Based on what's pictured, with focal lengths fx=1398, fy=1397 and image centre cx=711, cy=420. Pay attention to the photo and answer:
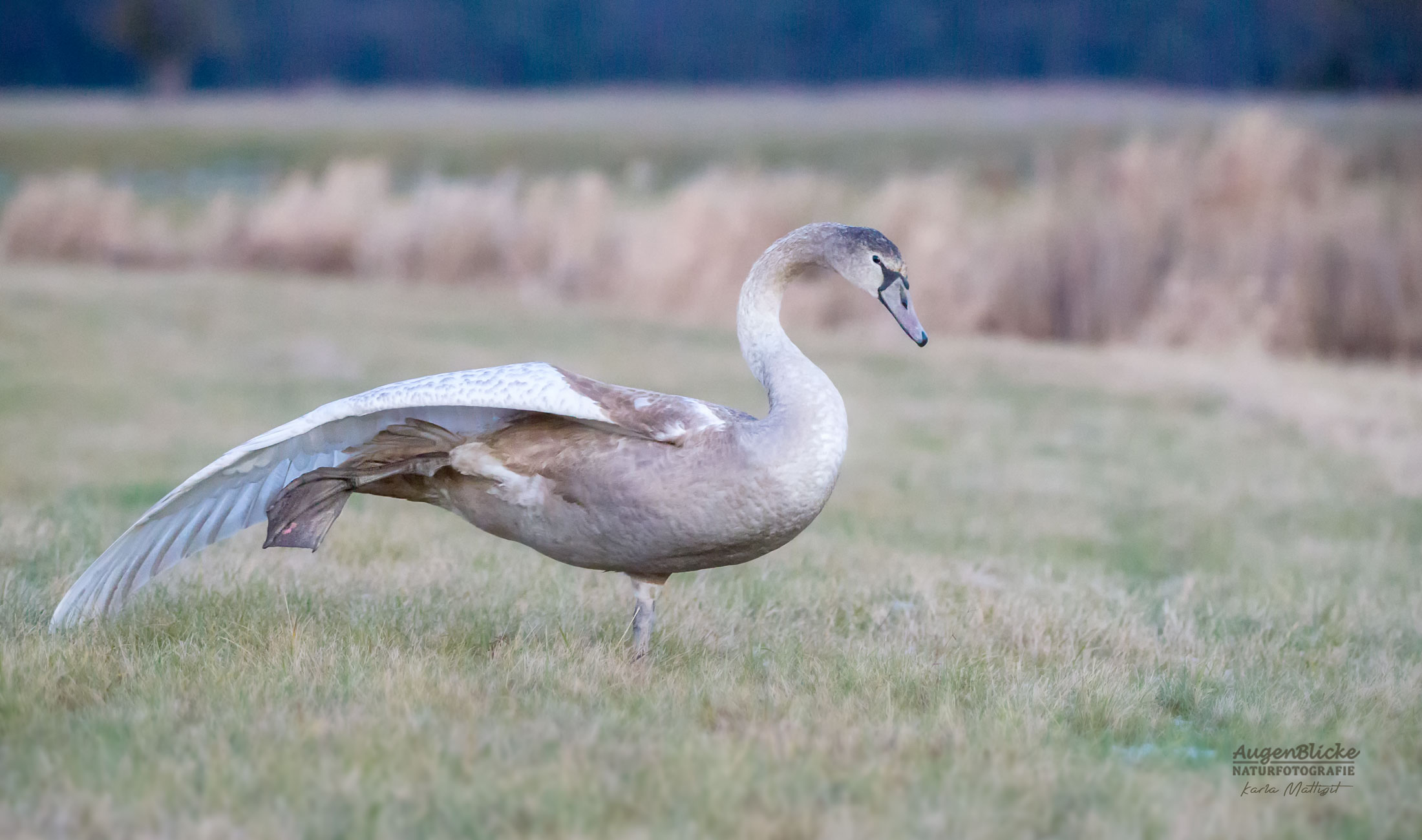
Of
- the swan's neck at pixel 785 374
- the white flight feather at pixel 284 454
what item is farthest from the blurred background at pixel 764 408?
the swan's neck at pixel 785 374

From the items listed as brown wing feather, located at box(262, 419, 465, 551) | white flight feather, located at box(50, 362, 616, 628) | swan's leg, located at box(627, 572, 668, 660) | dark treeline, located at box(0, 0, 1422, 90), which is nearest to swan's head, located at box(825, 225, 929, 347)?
white flight feather, located at box(50, 362, 616, 628)

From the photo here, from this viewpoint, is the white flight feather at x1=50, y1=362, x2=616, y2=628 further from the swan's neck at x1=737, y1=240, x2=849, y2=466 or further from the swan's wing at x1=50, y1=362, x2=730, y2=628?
the swan's neck at x1=737, y1=240, x2=849, y2=466

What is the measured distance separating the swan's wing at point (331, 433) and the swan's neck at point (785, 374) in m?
0.24

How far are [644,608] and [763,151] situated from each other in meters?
26.6

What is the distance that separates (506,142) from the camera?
33812mm

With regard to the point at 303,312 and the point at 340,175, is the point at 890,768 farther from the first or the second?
the point at 340,175

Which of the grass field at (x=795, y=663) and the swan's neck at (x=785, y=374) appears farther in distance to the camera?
the swan's neck at (x=785, y=374)

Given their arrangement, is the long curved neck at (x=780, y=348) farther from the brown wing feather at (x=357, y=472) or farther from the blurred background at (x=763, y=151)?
the blurred background at (x=763, y=151)

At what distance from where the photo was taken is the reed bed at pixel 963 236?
16359 mm

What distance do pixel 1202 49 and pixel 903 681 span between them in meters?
27.5

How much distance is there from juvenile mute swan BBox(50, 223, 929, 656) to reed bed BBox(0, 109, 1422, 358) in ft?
41.2

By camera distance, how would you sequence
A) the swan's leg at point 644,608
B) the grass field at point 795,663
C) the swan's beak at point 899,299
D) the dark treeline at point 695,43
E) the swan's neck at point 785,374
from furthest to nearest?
the dark treeline at point 695,43
the swan's leg at point 644,608
the swan's beak at point 899,299
the swan's neck at point 785,374
the grass field at point 795,663

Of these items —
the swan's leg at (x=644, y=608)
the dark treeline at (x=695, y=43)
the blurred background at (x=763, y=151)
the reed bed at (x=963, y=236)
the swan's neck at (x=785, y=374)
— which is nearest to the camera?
the swan's neck at (x=785, y=374)

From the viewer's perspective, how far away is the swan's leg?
16.8ft
